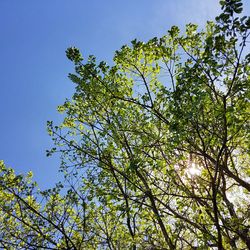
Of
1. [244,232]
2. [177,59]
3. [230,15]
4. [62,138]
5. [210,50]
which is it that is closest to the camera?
[230,15]

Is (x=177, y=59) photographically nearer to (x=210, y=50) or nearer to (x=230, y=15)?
(x=210, y=50)

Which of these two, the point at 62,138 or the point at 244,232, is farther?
the point at 62,138

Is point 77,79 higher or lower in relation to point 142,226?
higher

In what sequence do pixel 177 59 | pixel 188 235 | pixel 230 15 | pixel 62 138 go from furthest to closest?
pixel 188 235, pixel 62 138, pixel 177 59, pixel 230 15

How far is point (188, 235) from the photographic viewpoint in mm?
13102

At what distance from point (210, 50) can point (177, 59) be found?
12.7 ft

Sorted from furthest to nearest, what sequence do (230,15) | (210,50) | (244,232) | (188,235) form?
(188,235), (244,232), (210,50), (230,15)

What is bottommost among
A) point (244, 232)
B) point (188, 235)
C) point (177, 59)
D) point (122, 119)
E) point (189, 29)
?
point (244, 232)

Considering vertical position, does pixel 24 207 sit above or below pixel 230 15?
above

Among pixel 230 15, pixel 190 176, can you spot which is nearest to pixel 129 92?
pixel 190 176

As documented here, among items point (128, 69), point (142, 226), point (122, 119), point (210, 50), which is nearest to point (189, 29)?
point (128, 69)

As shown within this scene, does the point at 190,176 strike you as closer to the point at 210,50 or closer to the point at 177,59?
the point at 177,59

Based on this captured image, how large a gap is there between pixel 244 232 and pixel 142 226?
4761 millimetres

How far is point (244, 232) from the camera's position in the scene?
357 inches
